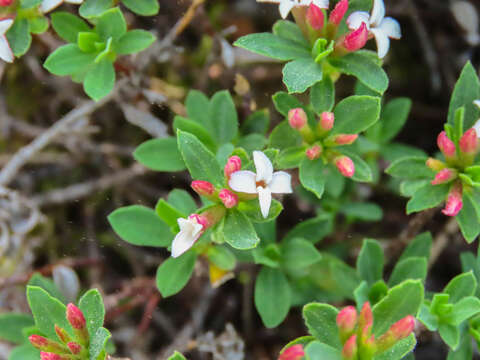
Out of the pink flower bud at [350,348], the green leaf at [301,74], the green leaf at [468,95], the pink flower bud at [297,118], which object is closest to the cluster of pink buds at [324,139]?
the pink flower bud at [297,118]

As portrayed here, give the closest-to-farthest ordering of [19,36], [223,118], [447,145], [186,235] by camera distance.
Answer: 1. [186,235]
2. [447,145]
3. [19,36]
4. [223,118]

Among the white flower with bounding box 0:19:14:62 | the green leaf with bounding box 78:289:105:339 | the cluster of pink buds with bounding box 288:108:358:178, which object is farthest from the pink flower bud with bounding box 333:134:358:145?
the white flower with bounding box 0:19:14:62

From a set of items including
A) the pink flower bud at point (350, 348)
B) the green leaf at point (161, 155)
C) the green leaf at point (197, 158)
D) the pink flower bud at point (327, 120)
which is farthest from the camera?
the green leaf at point (161, 155)

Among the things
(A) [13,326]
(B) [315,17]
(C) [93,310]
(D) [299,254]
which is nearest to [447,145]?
(B) [315,17]

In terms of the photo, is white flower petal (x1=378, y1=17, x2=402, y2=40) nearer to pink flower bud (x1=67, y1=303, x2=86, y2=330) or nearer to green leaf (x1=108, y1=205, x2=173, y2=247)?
green leaf (x1=108, y1=205, x2=173, y2=247)

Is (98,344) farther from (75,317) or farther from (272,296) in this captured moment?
(272,296)

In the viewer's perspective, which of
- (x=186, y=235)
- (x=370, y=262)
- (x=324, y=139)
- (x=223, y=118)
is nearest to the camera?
(x=186, y=235)

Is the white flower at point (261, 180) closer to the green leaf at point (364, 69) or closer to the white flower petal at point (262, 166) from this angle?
the white flower petal at point (262, 166)
